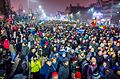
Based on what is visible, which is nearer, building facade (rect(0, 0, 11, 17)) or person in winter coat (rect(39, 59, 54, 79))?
person in winter coat (rect(39, 59, 54, 79))

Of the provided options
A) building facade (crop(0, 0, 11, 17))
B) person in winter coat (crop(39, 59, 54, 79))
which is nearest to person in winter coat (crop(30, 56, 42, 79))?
person in winter coat (crop(39, 59, 54, 79))

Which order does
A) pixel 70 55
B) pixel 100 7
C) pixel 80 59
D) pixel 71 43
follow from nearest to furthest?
pixel 80 59 < pixel 70 55 < pixel 71 43 < pixel 100 7

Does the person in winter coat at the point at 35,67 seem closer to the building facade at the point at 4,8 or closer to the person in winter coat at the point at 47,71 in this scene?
the person in winter coat at the point at 47,71

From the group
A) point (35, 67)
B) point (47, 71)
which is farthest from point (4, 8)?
point (47, 71)

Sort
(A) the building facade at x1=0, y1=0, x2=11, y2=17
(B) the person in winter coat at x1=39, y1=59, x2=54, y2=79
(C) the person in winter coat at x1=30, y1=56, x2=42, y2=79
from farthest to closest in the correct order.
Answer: (A) the building facade at x1=0, y1=0, x2=11, y2=17, (C) the person in winter coat at x1=30, y1=56, x2=42, y2=79, (B) the person in winter coat at x1=39, y1=59, x2=54, y2=79

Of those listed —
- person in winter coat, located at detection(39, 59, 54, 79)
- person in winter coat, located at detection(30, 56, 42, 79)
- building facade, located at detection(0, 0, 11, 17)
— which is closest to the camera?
person in winter coat, located at detection(39, 59, 54, 79)

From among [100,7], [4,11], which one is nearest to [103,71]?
[4,11]

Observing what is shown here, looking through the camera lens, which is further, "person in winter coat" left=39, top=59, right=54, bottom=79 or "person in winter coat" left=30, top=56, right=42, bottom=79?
"person in winter coat" left=30, top=56, right=42, bottom=79

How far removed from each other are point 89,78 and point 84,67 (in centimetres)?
72

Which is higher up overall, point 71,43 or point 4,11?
point 4,11

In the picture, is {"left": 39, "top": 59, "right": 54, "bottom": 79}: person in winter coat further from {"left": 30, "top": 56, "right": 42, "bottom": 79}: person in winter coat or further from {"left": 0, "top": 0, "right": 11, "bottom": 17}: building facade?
{"left": 0, "top": 0, "right": 11, "bottom": 17}: building facade

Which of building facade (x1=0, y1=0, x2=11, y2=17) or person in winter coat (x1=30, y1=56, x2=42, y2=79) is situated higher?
building facade (x1=0, y1=0, x2=11, y2=17)

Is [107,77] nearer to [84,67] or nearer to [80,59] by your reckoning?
[84,67]

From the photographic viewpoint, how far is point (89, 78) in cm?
1094
